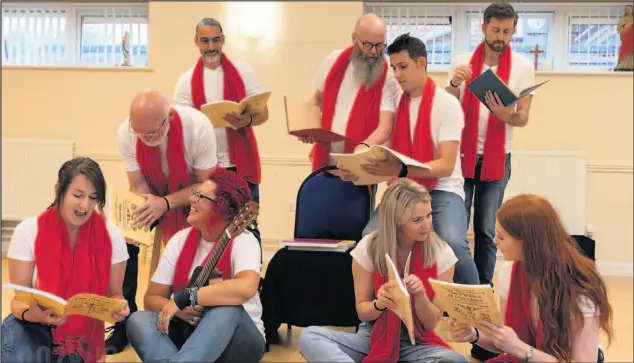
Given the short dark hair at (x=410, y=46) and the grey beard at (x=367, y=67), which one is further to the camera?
the grey beard at (x=367, y=67)

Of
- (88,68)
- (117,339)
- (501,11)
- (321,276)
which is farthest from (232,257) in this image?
→ (88,68)

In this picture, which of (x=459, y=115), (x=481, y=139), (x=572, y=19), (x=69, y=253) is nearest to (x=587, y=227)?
(x=572, y=19)

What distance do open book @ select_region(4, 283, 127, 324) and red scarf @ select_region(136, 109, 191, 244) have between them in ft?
2.81

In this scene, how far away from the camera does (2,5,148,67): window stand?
21.2 ft

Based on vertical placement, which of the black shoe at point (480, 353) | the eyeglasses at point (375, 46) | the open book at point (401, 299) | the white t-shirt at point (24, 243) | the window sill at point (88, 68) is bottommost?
the black shoe at point (480, 353)

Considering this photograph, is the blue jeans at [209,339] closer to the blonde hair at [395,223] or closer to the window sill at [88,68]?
the blonde hair at [395,223]

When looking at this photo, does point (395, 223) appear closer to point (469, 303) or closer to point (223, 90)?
point (469, 303)

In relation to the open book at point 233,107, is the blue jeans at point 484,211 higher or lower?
lower

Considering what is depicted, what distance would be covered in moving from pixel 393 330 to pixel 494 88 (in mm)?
1237

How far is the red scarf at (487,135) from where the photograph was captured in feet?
12.3

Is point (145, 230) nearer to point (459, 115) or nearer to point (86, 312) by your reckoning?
point (86, 312)

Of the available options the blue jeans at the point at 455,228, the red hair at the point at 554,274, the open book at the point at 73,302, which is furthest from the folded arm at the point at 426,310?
the open book at the point at 73,302

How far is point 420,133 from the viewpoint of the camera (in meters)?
3.48

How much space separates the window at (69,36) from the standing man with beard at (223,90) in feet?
7.93
